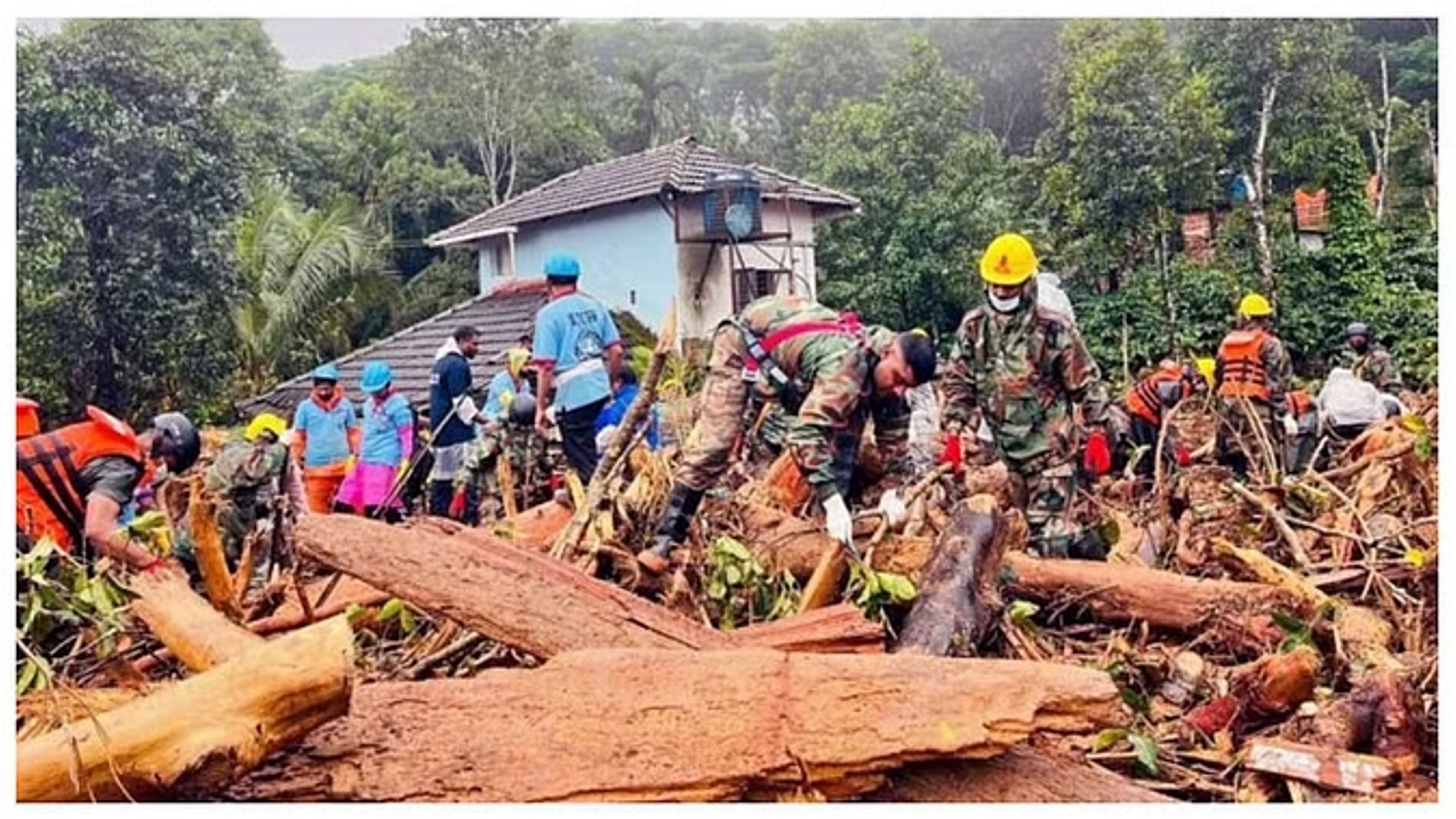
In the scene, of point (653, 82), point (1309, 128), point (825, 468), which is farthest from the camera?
point (653, 82)

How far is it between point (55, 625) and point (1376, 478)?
5363 millimetres

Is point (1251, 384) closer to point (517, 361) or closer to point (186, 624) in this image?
point (517, 361)

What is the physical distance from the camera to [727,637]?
12.8 ft

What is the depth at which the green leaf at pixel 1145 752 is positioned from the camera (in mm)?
3521

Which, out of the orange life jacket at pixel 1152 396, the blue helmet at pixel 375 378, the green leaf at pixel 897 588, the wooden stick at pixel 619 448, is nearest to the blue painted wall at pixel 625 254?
the blue helmet at pixel 375 378

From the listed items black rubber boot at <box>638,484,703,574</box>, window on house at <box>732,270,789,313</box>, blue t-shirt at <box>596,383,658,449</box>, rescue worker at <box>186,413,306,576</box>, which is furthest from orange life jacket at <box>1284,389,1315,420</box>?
rescue worker at <box>186,413,306,576</box>

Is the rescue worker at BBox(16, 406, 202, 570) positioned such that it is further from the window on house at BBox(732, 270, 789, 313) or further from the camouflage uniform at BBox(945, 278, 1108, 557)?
the window on house at BBox(732, 270, 789, 313)

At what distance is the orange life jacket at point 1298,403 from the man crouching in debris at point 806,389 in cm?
354

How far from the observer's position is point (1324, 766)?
3367 millimetres

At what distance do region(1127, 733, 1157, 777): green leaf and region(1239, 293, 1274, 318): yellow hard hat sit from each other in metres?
4.47

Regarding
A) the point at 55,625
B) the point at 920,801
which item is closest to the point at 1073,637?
the point at 920,801

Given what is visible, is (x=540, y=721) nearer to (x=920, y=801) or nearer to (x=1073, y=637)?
(x=920, y=801)

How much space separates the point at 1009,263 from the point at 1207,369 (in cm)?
334

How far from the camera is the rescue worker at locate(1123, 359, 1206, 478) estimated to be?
761cm
